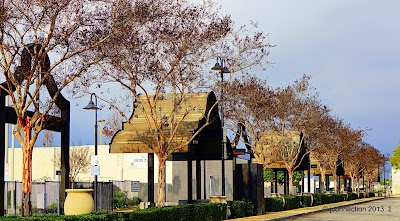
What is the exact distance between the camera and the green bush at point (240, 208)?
108ft

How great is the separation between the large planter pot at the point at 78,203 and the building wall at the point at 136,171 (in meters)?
28.7

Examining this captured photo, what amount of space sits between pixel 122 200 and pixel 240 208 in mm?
15234

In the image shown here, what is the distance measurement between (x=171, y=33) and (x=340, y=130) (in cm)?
4348

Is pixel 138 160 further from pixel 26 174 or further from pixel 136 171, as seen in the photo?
pixel 26 174

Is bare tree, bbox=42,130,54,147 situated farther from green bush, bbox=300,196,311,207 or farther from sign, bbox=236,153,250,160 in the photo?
sign, bbox=236,153,250,160

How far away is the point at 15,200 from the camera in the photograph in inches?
1412

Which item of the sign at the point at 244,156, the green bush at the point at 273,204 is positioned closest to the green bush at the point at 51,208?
the sign at the point at 244,156

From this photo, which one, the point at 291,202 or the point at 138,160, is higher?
the point at 138,160

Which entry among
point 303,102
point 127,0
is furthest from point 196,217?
point 303,102

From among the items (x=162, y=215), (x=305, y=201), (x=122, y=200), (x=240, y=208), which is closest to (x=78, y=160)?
(x=122, y=200)

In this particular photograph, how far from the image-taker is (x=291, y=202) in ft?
145

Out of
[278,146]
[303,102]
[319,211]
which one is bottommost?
[319,211]

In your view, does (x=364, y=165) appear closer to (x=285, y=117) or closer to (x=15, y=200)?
(x=285, y=117)

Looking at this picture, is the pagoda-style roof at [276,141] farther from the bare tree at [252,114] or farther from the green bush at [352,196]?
the green bush at [352,196]
